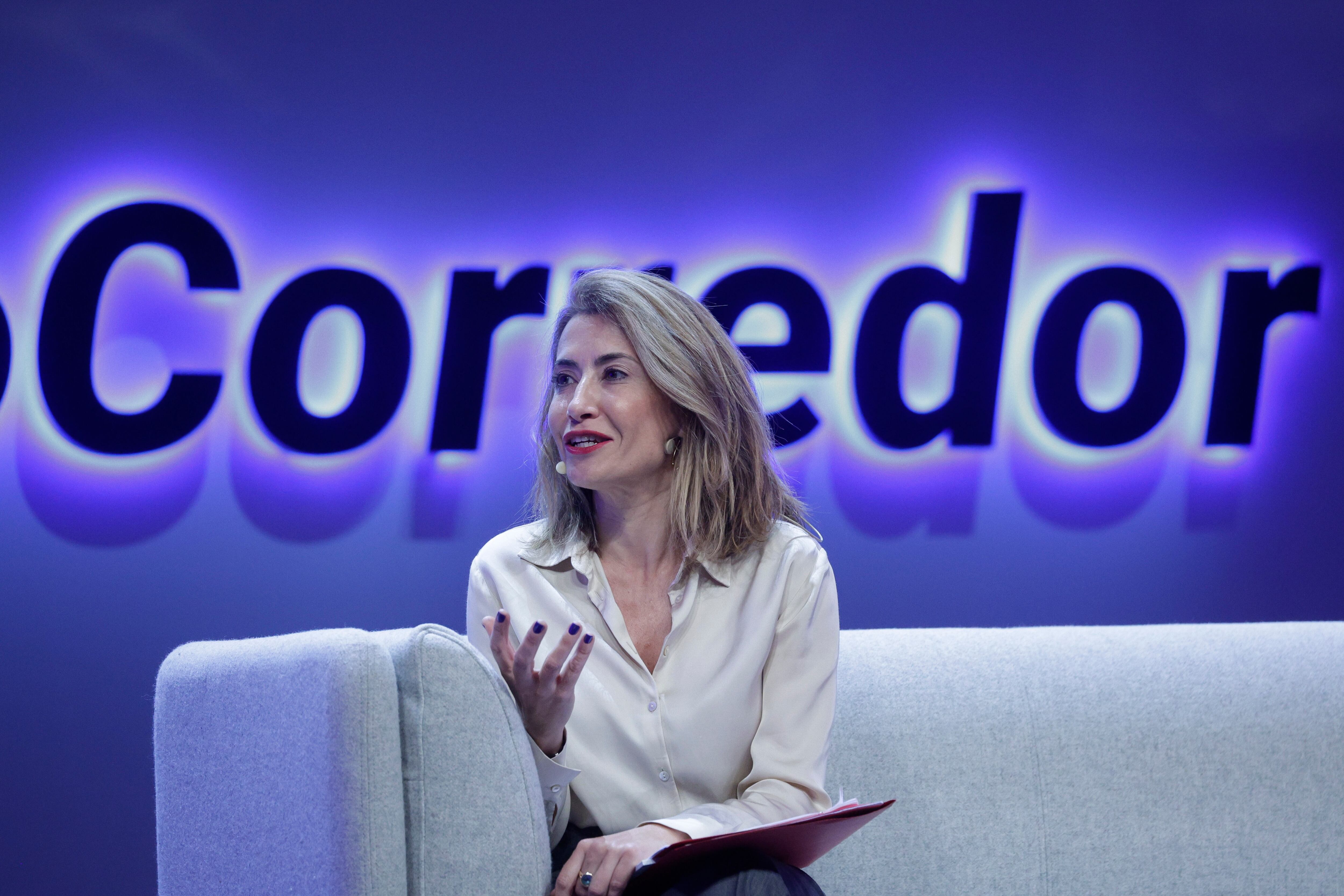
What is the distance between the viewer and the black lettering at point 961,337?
3.78 meters

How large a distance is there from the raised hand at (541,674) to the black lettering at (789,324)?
2173 mm

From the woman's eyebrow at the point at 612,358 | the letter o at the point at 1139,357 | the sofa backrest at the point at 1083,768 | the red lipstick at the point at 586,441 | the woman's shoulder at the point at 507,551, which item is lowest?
the sofa backrest at the point at 1083,768

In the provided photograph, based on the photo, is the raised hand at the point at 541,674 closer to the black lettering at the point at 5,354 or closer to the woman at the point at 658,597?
the woman at the point at 658,597

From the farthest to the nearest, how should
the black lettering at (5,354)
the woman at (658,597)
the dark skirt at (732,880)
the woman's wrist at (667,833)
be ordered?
the black lettering at (5,354), the woman at (658,597), the woman's wrist at (667,833), the dark skirt at (732,880)

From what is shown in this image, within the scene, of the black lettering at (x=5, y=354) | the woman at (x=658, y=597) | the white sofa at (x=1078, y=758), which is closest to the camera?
the woman at (x=658, y=597)

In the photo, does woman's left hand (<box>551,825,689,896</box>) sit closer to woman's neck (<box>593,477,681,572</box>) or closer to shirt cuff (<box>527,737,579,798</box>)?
shirt cuff (<box>527,737,579,798</box>)

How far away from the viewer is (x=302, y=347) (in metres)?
3.68

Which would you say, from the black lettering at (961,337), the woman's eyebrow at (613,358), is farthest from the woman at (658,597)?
the black lettering at (961,337)

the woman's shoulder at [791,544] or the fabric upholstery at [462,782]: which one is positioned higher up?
the woman's shoulder at [791,544]

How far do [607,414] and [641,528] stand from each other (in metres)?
0.23

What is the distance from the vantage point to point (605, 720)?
73.0 inches

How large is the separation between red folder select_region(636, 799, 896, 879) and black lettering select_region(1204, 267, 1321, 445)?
277cm

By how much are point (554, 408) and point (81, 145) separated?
2461 millimetres

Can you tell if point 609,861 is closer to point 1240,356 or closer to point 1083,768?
point 1083,768
